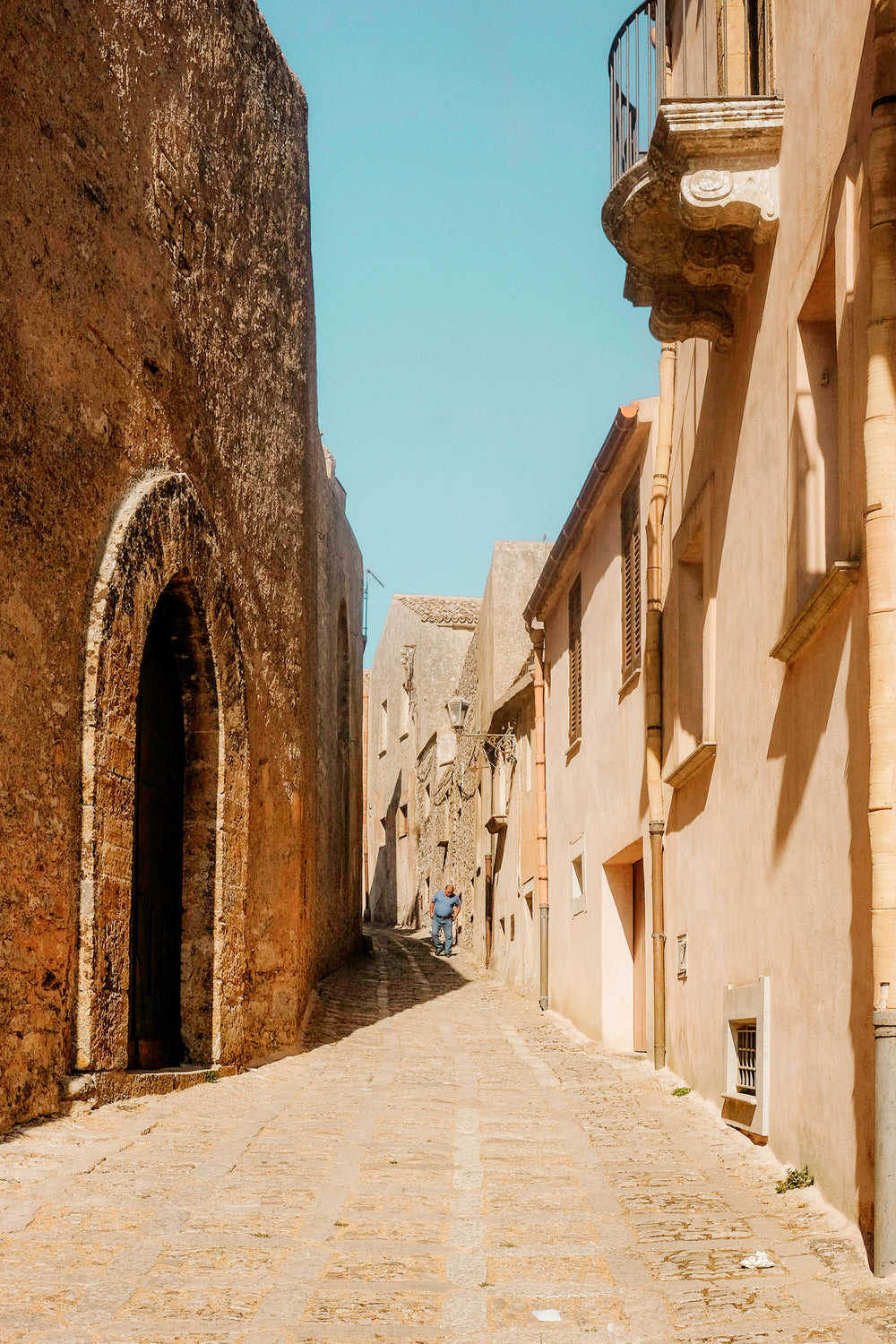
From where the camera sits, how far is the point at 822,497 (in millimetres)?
6254

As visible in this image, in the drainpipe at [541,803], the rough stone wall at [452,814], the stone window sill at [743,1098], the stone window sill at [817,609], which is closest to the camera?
the stone window sill at [817,609]

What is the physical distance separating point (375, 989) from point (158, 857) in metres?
7.79

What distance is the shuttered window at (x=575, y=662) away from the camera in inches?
576

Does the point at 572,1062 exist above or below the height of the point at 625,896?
below

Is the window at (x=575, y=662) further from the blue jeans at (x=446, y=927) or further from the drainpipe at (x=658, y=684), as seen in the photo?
the blue jeans at (x=446, y=927)

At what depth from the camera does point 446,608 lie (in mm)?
34812

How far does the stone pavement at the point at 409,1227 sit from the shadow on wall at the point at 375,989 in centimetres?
347

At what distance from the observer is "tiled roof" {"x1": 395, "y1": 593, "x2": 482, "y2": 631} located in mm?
34344

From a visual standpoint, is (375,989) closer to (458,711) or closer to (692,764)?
(458,711)

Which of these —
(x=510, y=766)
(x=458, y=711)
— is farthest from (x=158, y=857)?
(x=458, y=711)

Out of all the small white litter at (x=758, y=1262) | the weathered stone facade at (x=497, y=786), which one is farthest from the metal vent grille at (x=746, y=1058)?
the weathered stone facade at (x=497, y=786)

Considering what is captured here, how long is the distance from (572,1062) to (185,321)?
5.70 metres

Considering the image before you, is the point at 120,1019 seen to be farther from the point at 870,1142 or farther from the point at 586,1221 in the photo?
the point at 870,1142

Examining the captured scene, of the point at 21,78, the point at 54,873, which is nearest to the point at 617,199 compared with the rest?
the point at 21,78
